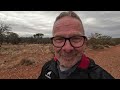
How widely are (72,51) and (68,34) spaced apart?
6 cm

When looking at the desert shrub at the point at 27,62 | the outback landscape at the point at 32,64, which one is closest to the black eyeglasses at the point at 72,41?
the outback landscape at the point at 32,64

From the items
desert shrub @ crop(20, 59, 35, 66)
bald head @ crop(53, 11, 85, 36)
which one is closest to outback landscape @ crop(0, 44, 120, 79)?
desert shrub @ crop(20, 59, 35, 66)

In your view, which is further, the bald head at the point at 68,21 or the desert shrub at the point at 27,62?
the desert shrub at the point at 27,62

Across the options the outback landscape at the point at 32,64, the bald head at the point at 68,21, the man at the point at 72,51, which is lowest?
the outback landscape at the point at 32,64

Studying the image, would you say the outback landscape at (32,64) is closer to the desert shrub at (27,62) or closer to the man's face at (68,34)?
the desert shrub at (27,62)

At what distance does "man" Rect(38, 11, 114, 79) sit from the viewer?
0.70 meters

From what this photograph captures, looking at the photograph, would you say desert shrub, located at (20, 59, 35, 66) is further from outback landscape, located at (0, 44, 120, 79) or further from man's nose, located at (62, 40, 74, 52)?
man's nose, located at (62, 40, 74, 52)

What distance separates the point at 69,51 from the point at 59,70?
17cm

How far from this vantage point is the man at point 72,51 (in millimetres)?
702
